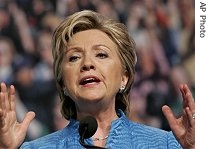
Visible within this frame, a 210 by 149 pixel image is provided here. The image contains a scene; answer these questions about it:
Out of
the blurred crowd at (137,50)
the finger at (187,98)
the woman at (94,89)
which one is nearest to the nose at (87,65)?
the woman at (94,89)

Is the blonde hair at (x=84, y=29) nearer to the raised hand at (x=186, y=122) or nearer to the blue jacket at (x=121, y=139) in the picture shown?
the blue jacket at (x=121, y=139)

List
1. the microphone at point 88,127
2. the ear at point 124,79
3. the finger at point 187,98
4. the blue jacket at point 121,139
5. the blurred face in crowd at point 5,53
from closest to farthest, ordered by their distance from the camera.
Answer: the microphone at point 88,127 < the finger at point 187,98 < the blue jacket at point 121,139 < the ear at point 124,79 < the blurred face in crowd at point 5,53

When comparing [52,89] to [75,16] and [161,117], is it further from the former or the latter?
[75,16]

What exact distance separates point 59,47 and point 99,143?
26 centimetres

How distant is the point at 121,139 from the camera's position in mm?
1208

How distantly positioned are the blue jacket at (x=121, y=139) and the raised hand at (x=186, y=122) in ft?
0.33

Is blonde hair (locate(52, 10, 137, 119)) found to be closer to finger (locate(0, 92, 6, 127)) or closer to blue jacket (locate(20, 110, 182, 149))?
blue jacket (locate(20, 110, 182, 149))

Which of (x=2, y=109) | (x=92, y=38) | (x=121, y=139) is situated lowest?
(x=121, y=139)

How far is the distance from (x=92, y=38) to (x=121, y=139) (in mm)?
260

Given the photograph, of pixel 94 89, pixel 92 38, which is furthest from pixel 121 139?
pixel 92 38

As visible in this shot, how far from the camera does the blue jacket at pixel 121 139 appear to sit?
1188mm

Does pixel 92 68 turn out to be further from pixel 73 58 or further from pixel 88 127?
pixel 88 127

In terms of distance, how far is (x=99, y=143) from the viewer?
1224 mm
